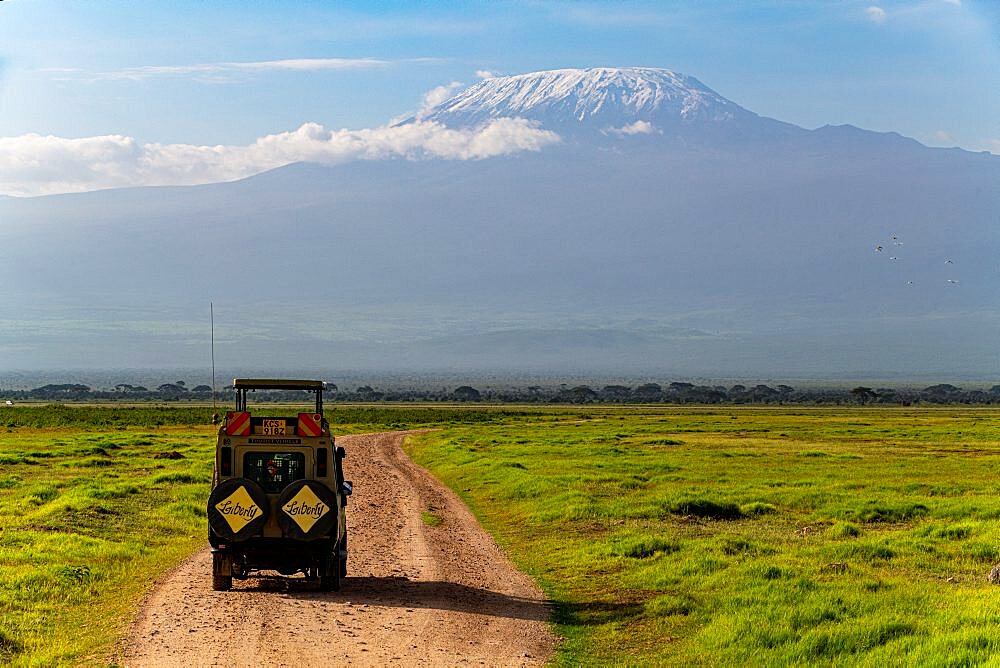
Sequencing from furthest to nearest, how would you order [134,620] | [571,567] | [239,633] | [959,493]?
[959,493] → [571,567] → [134,620] → [239,633]

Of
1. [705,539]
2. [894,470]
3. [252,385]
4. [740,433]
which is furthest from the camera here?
[740,433]

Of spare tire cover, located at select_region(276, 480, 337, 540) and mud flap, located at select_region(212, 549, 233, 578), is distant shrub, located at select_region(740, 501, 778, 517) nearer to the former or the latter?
spare tire cover, located at select_region(276, 480, 337, 540)

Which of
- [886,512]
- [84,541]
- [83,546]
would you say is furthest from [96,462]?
[886,512]

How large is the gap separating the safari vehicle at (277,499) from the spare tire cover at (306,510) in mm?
13

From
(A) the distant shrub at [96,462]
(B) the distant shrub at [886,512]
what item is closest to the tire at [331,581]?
(B) the distant shrub at [886,512]

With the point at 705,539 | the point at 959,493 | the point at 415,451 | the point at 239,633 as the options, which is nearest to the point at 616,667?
the point at 239,633

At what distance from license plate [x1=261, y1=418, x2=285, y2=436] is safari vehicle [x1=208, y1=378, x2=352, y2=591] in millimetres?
12

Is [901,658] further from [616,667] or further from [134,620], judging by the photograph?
[134,620]

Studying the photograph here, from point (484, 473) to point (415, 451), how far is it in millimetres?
19042

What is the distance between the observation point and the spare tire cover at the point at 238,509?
15.6 metres

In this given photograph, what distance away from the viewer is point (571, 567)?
19828 millimetres

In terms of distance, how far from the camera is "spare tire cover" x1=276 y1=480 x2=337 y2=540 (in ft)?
51.1

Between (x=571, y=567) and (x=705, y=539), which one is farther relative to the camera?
(x=705, y=539)

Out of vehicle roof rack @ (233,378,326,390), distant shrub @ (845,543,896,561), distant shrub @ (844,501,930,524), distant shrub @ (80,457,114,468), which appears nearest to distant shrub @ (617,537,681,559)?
distant shrub @ (845,543,896,561)
